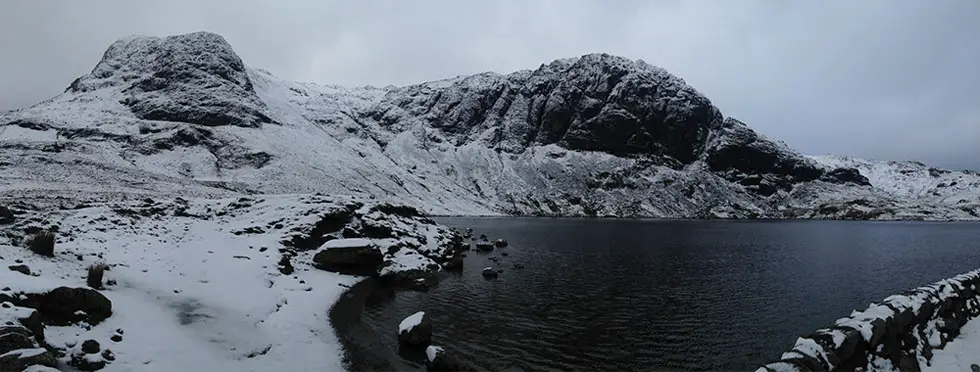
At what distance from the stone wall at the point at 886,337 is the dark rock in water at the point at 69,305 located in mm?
21334

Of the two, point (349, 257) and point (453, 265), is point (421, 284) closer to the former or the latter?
point (349, 257)

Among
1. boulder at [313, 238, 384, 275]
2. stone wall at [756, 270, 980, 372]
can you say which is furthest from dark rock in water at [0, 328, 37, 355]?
boulder at [313, 238, 384, 275]

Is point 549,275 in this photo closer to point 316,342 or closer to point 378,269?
point 378,269

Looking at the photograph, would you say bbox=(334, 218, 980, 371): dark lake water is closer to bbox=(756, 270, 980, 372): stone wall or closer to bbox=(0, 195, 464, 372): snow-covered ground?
bbox=(0, 195, 464, 372): snow-covered ground

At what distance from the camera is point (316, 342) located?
2158cm

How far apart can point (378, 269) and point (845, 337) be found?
33.2m

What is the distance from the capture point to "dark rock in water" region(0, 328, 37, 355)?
1220 centimetres

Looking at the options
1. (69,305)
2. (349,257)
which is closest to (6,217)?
(69,305)

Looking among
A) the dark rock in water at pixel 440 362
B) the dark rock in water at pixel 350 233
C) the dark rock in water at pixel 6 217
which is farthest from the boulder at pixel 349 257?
the dark rock in water at pixel 440 362

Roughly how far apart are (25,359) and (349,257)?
2887 cm

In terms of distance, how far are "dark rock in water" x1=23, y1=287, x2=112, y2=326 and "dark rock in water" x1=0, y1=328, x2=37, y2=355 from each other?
296cm

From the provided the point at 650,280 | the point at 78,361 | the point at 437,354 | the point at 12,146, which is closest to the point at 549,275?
the point at 650,280

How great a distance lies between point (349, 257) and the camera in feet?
134

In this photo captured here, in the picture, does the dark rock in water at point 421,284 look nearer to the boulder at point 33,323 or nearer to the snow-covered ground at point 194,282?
the snow-covered ground at point 194,282
